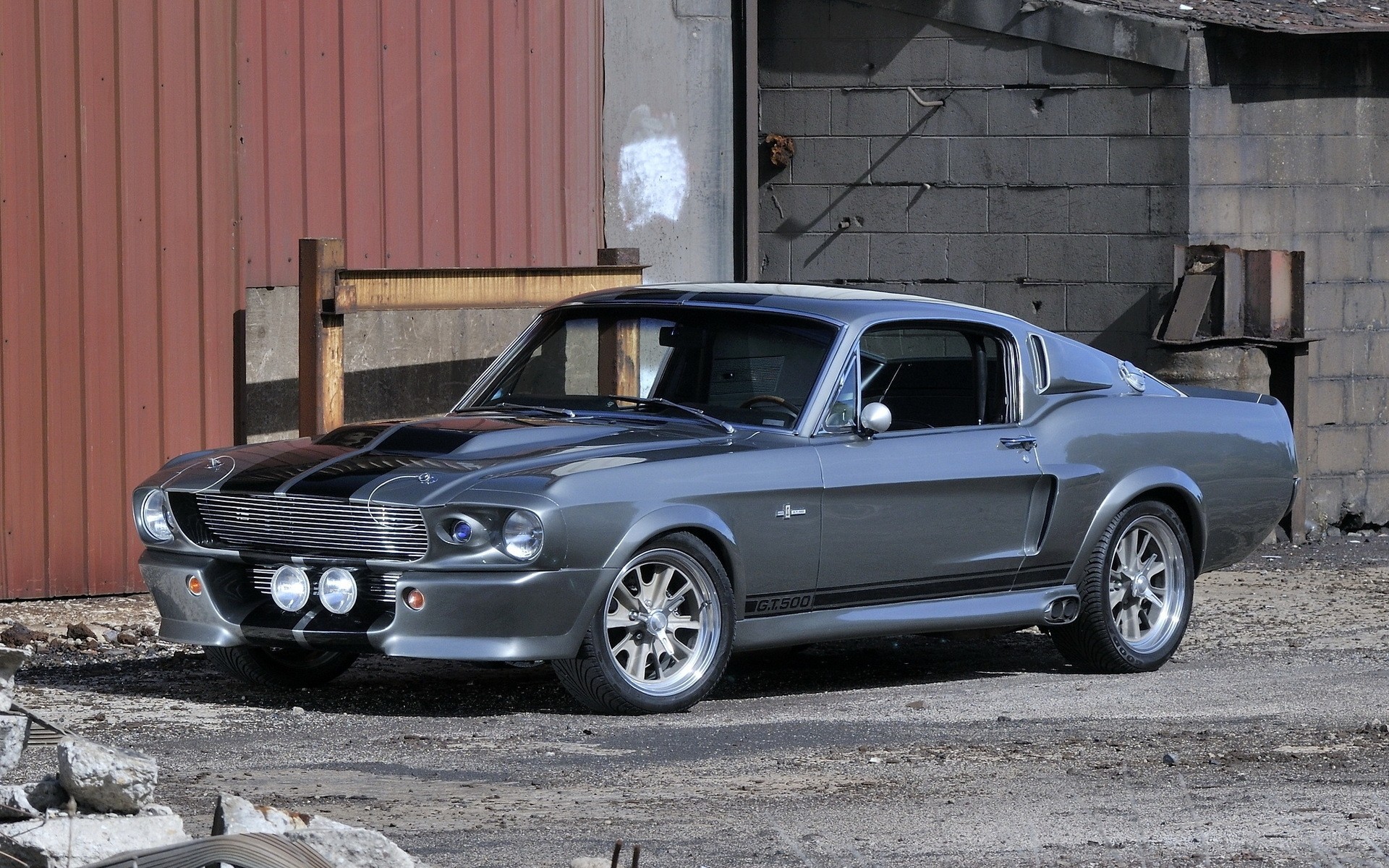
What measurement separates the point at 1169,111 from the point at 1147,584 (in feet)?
16.8

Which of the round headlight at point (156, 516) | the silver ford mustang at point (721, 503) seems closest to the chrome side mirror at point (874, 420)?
the silver ford mustang at point (721, 503)

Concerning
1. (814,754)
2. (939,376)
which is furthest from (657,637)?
(939,376)

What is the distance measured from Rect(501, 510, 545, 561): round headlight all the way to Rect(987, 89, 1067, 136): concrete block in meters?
7.40

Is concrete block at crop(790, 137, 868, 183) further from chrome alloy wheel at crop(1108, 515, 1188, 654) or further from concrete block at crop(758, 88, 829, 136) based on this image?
chrome alloy wheel at crop(1108, 515, 1188, 654)

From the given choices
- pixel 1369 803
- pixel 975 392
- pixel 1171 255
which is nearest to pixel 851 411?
pixel 975 392

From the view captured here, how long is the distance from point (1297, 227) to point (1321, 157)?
0.48 metres

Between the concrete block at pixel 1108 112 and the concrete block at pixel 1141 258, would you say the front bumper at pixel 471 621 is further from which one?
the concrete block at pixel 1108 112

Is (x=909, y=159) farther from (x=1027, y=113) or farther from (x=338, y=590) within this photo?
(x=338, y=590)

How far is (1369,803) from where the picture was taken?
5668 mm

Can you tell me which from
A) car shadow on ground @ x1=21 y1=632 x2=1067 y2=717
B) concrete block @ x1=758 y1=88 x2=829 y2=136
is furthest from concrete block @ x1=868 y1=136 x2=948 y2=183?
car shadow on ground @ x1=21 y1=632 x2=1067 y2=717

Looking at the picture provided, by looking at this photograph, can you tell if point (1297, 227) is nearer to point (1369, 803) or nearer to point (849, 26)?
point (849, 26)

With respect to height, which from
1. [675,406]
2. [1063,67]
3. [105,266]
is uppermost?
[1063,67]

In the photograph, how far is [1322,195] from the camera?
43.7 ft

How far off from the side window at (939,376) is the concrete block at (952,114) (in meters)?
5.20
